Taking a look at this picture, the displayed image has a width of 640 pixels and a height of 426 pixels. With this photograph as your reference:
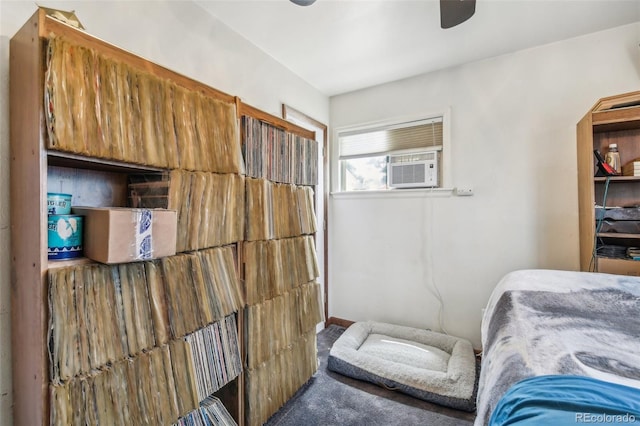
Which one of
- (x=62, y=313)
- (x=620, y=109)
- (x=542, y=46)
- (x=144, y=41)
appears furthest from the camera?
(x=542, y=46)

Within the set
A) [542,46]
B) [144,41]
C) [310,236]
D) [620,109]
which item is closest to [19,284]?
[144,41]

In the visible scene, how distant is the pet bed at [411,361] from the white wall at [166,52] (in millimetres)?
1749

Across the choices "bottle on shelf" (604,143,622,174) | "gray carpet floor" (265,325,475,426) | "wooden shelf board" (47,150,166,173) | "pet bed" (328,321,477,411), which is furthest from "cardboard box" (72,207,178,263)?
"bottle on shelf" (604,143,622,174)

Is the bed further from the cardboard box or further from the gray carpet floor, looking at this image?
the cardboard box

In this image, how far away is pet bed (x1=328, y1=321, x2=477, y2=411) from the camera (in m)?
1.70

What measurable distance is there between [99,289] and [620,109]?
8.95 ft

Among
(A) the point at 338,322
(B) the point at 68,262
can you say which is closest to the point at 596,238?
(A) the point at 338,322

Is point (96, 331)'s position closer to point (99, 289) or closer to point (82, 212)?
point (99, 289)

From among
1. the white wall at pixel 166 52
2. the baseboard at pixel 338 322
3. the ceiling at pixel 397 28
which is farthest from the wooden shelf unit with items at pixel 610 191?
the white wall at pixel 166 52

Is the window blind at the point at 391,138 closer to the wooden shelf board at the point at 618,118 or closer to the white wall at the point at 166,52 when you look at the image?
the white wall at the point at 166,52

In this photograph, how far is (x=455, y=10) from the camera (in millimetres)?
1280

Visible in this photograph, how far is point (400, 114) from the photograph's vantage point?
2.58m

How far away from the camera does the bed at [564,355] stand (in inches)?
22.0

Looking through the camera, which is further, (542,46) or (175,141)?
(542,46)
